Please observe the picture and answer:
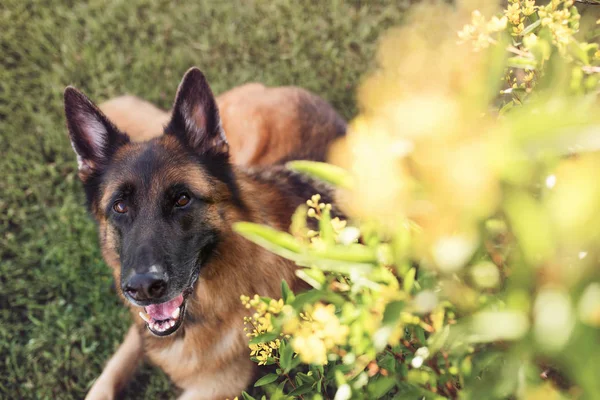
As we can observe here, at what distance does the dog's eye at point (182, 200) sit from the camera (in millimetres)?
2470

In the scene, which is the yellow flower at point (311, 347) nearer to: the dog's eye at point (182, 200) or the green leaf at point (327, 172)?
the green leaf at point (327, 172)

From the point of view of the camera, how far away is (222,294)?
8.84 ft

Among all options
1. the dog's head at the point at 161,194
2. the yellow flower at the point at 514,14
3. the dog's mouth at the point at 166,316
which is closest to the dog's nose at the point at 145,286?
the dog's head at the point at 161,194

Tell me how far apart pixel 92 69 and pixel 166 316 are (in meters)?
3.35

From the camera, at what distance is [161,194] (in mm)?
2424

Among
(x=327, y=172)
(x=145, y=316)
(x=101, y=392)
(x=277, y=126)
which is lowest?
(x=101, y=392)

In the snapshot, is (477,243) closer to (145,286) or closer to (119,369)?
(145,286)

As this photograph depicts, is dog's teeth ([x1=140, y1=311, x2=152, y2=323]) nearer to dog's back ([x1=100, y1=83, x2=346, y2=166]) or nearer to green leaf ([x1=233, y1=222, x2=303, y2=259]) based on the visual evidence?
dog's back ([x1=100, y1=83, x2=346, y2=166])

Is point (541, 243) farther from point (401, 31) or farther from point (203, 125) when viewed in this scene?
point (401, 31)

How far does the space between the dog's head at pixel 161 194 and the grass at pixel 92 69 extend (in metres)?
1.57

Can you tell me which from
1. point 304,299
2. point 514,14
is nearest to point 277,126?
point 514,14

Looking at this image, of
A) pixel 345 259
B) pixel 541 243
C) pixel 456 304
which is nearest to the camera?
pixel 541 243

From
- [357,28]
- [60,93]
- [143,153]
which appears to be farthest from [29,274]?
[357,28]

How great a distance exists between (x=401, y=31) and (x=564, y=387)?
405cm
